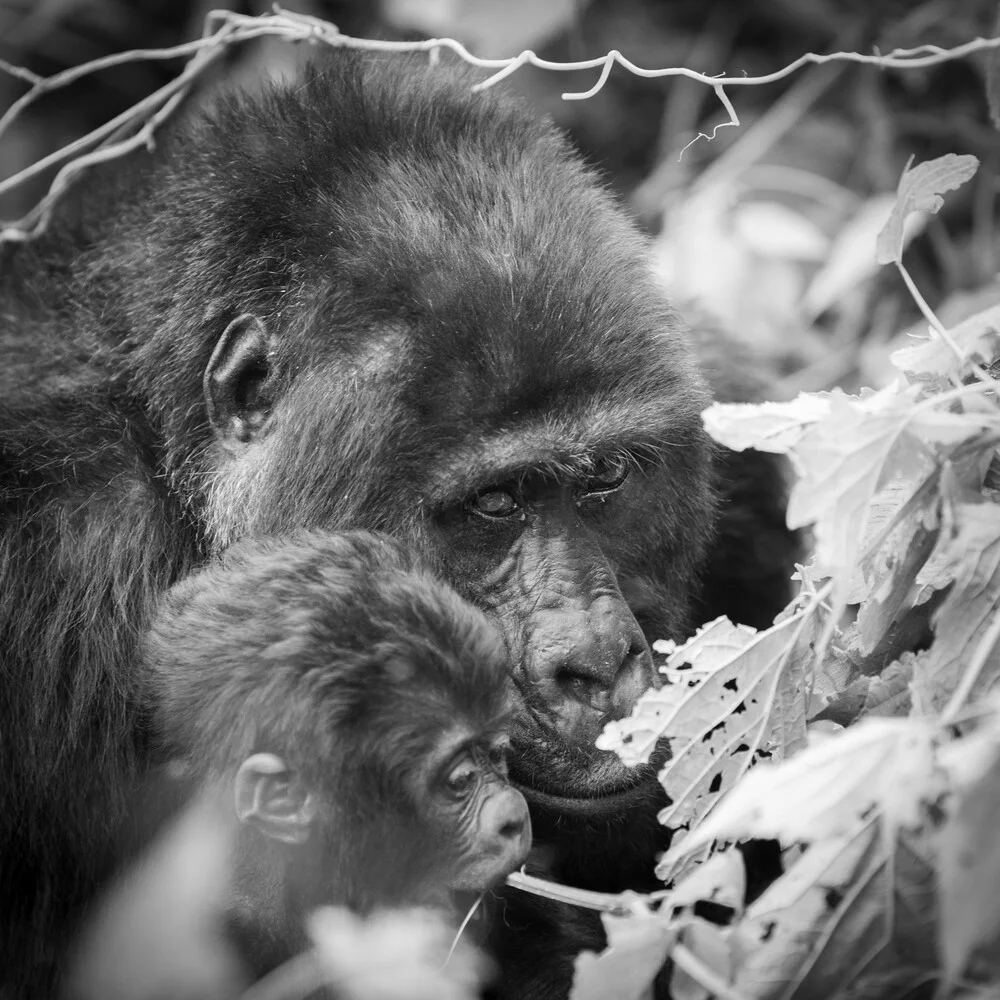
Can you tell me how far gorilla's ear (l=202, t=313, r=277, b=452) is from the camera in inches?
108

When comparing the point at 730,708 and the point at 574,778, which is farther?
the point at 574,778

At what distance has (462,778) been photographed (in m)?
2.29

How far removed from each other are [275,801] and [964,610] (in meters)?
1.17

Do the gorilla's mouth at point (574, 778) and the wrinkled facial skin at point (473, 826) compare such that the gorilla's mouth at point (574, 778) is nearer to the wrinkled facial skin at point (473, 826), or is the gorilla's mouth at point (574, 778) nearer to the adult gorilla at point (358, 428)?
the adult gorilla at point (358, 428)

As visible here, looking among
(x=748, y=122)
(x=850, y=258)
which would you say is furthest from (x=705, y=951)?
(x=748, y=122)

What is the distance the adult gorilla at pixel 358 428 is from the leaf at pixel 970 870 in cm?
105

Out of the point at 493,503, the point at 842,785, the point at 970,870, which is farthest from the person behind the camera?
the point at 493,503

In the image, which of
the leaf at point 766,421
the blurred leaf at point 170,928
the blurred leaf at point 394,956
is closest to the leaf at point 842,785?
the blurred leaf at point 394,956

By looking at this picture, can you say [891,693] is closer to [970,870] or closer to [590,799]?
[590,799]

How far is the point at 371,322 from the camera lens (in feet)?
8.75

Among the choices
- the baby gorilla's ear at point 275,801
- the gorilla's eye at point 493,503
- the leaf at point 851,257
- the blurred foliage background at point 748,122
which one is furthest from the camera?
the blurred foliage background at point 748,122

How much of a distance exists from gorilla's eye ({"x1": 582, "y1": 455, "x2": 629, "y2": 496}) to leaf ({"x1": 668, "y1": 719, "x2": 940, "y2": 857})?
1.17 m

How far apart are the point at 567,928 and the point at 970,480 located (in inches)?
48.1

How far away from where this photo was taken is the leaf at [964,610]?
204 centimetres
